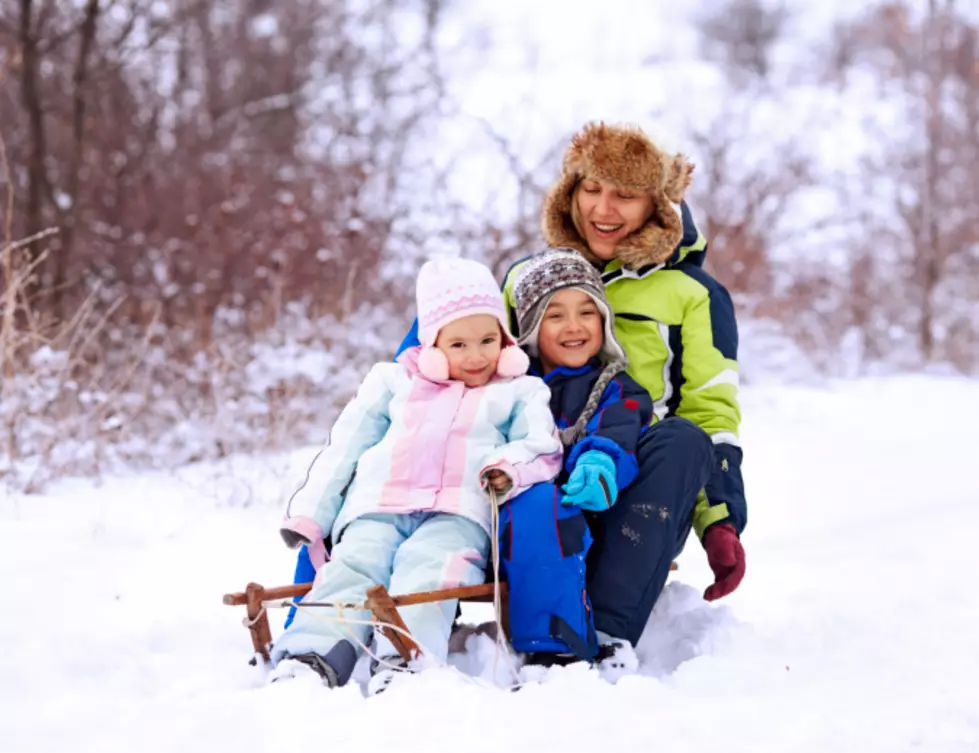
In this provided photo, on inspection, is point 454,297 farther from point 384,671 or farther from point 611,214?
point 384,671

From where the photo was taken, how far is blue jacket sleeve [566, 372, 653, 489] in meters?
2.70

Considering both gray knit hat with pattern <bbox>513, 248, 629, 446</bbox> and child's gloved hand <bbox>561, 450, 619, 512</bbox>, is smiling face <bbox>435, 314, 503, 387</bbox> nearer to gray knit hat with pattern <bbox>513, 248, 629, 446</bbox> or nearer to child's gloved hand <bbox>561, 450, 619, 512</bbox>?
gray knit hat with pattern <bbox>513, 248, 629, 446</bbox>

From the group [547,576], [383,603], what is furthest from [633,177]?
[383,603]

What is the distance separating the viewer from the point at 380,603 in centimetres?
230

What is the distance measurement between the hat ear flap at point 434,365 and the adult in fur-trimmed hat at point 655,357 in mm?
321

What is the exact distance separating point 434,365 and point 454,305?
7.2 inches

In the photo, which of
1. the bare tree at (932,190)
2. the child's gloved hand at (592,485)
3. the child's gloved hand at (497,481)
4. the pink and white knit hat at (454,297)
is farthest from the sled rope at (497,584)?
the bare tree at (932,190)

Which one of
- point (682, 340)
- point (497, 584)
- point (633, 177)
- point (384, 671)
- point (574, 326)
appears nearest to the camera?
point (384, 671)

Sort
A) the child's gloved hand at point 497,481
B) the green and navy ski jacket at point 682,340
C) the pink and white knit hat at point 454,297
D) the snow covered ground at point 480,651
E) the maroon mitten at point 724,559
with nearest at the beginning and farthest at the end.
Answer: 1. the snow covered ground at point 480,651
2. the child's gloved hand at point 497,481
3. the maroon mitten at point 724,559
4. the pink and white knit hat at point 454,297
5. the green and navy ski jacket at point 682,340

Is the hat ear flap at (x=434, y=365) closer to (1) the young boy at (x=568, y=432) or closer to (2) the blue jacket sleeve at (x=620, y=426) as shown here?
(1) the young boy at (x=568, y=432)

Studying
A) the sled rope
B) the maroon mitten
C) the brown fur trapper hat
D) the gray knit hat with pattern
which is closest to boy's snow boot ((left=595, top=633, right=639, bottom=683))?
the sled rope

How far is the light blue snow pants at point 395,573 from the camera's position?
8.15 feet

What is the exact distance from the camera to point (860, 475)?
615 centimetres

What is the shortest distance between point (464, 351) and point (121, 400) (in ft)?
11.3
